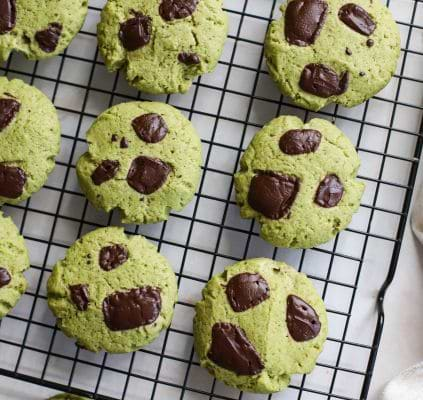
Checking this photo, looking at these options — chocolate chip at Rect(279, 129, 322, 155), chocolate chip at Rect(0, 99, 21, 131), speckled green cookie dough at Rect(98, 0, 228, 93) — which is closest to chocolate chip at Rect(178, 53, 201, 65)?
speckled green cookie dough at Rect(98, 0, 228, 93)

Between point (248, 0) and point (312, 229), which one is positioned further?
point (248, 0)

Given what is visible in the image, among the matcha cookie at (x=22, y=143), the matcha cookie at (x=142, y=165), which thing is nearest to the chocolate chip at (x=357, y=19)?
the matcha cookie at (x=142, y=165)

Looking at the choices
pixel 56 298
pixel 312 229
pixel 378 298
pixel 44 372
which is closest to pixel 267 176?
pixel 312 229

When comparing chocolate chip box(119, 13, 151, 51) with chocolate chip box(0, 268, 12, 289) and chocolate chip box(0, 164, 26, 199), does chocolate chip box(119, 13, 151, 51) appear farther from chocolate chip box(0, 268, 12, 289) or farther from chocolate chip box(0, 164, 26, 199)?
chocolate chip box(0, 268, 12, 289)

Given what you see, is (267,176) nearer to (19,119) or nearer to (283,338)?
(283,338)

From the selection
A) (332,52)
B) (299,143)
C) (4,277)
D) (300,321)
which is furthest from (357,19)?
(4,277)

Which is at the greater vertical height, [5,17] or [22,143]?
[5,17]

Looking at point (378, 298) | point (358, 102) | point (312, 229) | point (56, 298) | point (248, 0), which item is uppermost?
point (248, 0)

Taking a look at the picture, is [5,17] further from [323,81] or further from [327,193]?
[327,193]
